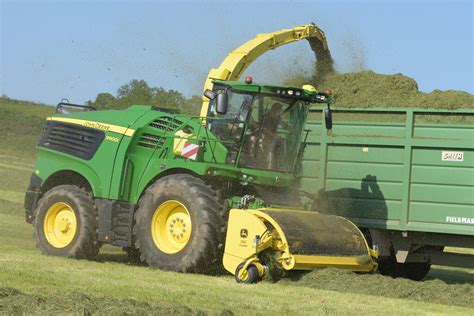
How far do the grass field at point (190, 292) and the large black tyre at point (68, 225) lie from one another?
35cm

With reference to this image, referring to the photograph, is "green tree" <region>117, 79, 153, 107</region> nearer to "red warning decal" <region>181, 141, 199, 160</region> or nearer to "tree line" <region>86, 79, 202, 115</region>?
"tree line" <region>86, 79, 202, 115</region>

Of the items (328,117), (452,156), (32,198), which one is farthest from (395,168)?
(32,198)

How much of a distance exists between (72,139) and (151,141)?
4.97 ft

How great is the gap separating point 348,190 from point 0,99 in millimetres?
35581

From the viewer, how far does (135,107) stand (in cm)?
1253

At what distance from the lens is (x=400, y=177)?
1157cm

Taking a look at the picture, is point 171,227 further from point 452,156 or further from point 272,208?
point 452,156

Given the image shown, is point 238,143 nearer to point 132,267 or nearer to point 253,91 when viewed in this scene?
point 253,91

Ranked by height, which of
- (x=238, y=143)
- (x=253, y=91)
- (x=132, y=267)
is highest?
(x=253, y=91)

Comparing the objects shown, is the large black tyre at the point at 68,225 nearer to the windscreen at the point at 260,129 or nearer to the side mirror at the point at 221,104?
the windscreen at the point at 260,129

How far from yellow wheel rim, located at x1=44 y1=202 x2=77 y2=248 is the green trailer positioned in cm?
342

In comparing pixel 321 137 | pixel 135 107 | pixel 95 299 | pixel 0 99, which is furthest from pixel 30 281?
pixel 0 99

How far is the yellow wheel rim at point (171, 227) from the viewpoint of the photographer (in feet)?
35.4

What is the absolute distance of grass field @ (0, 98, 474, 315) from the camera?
7.04m
